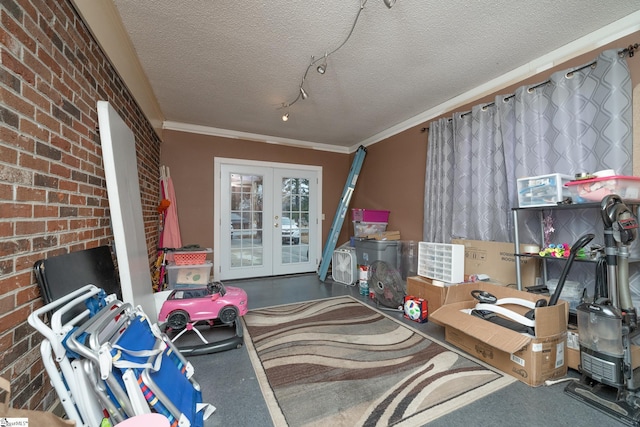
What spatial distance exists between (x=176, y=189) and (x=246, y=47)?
105 inches

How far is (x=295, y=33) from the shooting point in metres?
1.98

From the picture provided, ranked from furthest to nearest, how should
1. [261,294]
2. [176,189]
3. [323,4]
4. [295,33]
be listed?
1. [176,189]
2. [261,294]
3. [295,33]
4. [323,4]

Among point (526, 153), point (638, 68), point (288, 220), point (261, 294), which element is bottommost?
point (261, 294)

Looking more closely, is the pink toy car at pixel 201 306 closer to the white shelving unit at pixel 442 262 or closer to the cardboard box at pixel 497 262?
the white shelving unit at pixel 442 262

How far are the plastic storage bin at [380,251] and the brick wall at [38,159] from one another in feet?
9.90

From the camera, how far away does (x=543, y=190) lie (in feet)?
6.42

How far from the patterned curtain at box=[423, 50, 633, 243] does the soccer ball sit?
3.23 feet

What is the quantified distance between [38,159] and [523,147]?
11.0 feet

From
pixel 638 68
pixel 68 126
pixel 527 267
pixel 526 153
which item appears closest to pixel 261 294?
pixel 68 126

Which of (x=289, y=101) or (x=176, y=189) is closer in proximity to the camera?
(x=289, y=101)

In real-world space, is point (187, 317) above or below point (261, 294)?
above

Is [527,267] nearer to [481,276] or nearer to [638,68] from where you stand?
[481,276]

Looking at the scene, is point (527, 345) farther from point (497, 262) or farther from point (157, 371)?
point (157, 371)

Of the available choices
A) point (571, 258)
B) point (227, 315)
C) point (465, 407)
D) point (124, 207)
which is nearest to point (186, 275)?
point (227, 315)
